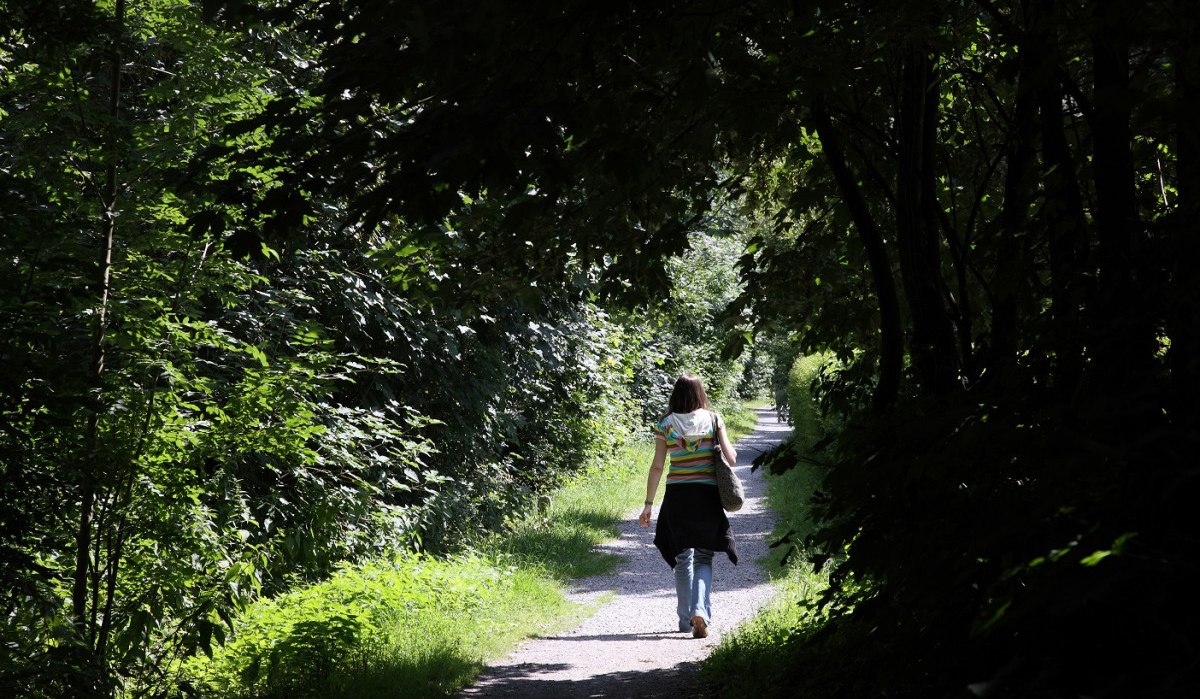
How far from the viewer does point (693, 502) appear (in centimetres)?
761

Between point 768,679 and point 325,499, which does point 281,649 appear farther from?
point 768,679

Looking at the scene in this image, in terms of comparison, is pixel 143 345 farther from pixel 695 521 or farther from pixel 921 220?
pixel 695 521

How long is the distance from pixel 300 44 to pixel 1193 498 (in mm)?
8386

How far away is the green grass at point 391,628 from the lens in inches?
237

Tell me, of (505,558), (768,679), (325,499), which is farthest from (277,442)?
(505,558)

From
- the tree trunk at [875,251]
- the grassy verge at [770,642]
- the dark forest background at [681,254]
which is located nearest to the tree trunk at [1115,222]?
the dark forest background at [681,254]

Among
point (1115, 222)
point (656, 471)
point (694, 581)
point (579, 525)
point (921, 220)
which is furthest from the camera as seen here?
point (579, 525)

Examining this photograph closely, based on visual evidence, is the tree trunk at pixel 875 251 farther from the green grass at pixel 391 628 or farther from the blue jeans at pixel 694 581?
the green grass at pixel 391 628

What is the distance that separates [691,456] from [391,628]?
8.52 ft

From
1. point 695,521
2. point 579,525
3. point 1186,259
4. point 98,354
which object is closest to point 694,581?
point 695,521

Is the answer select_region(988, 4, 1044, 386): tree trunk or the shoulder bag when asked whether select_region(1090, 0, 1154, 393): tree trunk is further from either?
the shoulder bag

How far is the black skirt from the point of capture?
7566 millimetres

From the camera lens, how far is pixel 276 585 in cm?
798

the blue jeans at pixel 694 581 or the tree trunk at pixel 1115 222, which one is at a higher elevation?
the tree trunk at pixel 1115 222
